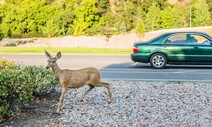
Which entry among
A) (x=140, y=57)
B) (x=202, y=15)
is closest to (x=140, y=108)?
(x=140, y=57)

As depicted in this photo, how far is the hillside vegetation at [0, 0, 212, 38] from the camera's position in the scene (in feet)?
179

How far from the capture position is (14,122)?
22.4ft

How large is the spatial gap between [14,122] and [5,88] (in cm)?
57

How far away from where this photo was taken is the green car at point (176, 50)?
54.3 ft

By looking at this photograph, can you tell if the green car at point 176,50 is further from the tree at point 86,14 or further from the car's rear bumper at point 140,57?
the tree at point 86,14

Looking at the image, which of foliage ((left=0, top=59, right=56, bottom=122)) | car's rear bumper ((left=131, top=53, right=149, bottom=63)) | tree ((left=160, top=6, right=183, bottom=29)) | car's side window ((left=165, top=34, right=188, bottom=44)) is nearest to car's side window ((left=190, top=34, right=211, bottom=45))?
car's side window ((left=165, top=34, right=188, bottom=44))

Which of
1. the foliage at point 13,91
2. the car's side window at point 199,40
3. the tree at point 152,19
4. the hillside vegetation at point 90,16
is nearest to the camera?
the foliage at point 13,91

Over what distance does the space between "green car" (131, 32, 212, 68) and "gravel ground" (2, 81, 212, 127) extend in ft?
20.3

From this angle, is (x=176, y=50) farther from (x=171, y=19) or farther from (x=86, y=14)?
(x=86, y=14)

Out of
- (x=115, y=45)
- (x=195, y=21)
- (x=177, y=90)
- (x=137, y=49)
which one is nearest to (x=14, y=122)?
(x=177, y=90)

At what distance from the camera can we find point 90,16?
194ft

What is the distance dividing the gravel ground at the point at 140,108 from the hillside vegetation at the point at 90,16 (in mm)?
43600

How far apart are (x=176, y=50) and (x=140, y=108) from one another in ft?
30.4

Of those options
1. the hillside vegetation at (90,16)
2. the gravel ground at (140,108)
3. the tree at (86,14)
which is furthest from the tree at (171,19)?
the gravel ground at (140,108)
